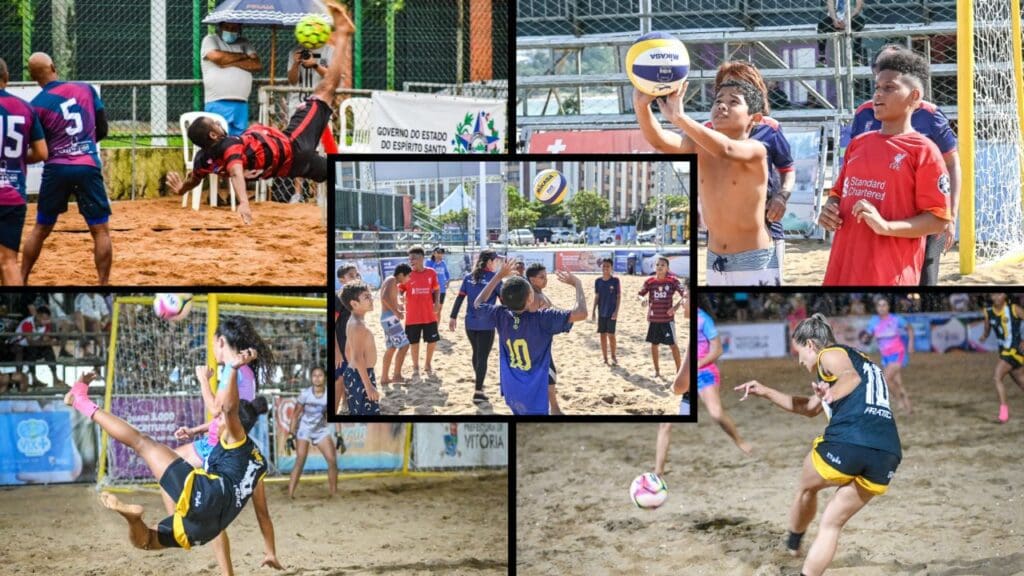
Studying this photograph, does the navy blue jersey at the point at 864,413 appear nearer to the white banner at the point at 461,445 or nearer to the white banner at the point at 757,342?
the white banner at the point at 757,342

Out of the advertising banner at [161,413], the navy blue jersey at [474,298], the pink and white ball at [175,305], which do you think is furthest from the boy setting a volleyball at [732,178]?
the advertising banner at [161,413]

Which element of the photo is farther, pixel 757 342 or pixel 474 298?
pixel 757 342

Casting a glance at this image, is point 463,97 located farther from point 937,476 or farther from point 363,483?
point 937,476

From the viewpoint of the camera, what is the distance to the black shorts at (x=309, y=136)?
23.5 ft

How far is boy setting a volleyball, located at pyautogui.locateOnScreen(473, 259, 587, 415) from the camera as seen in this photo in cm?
614

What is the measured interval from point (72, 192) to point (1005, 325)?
491 cm

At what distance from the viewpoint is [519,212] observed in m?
6.03

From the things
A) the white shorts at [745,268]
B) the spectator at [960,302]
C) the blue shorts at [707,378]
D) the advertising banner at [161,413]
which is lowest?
the advertising banner at [161,413]

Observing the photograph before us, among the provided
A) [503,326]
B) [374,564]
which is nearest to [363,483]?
[374,564]

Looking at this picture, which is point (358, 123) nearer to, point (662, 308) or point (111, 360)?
point (111, 360)

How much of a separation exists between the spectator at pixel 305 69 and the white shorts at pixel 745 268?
225 centimetres

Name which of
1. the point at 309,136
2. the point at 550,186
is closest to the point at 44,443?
the point at 309,136

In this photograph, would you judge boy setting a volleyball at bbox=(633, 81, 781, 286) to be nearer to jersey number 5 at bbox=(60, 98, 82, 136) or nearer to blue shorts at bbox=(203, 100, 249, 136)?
blue shorts at bbox=(203, 100, 249, 136)

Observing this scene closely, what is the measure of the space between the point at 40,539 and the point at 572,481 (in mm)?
2967
